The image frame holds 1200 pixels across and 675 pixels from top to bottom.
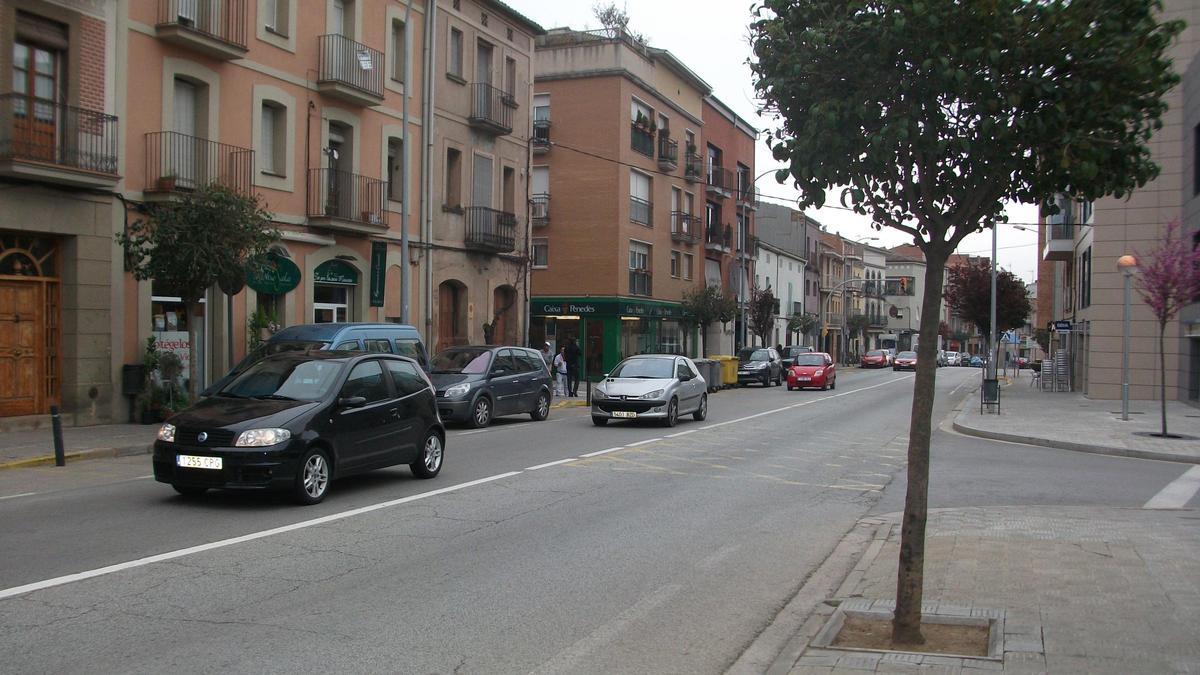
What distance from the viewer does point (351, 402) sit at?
10.2 m

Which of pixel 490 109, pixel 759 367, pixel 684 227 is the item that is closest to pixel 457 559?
pixel 490 109

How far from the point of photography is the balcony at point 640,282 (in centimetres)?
4216

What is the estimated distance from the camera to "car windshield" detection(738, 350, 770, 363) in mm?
42156

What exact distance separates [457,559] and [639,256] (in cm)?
3608

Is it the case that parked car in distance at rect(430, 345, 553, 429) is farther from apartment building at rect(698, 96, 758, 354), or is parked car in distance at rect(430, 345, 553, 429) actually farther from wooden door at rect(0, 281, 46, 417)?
apartment building at rect(698, 96, 758, 354)

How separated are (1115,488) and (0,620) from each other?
12.3 metres

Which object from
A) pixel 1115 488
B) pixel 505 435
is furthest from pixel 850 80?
pixel 505 435

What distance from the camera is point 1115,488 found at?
12422 millimetres

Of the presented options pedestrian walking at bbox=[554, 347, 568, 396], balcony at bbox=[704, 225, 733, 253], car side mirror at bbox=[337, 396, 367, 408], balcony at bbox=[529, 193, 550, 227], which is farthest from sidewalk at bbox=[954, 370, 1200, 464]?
balcony at bbox=[704, 225, 733, 253]

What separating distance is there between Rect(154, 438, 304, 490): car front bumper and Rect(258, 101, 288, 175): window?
13713 millimetres

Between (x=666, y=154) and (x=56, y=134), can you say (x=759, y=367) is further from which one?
(x=56, y=134)

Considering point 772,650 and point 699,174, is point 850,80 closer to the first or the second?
point 772,650

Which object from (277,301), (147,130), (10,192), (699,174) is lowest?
(277,301)

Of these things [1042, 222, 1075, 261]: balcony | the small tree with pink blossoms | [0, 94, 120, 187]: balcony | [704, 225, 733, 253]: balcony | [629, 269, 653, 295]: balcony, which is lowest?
the small tree with pink blossoms
